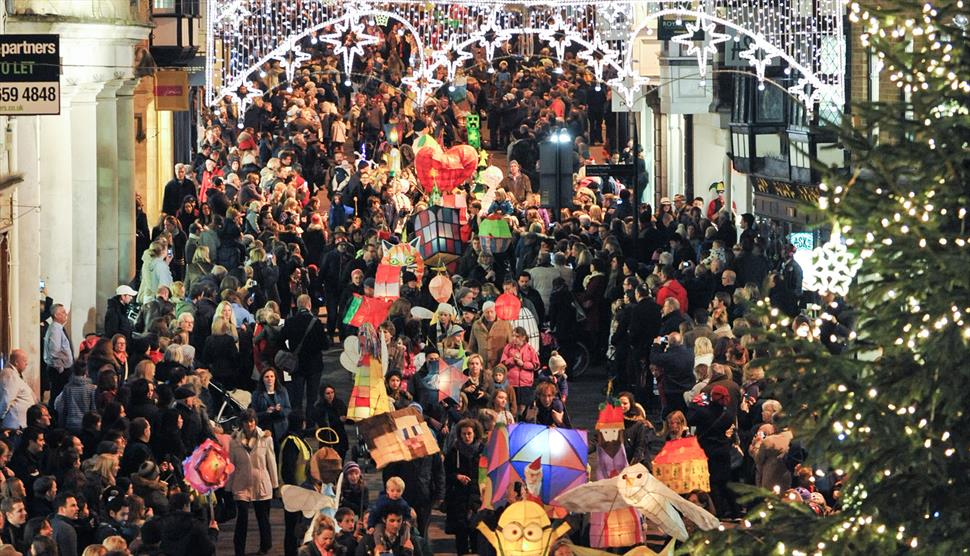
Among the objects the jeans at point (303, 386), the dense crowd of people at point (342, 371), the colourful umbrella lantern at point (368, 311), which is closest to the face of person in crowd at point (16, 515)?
the dense crowd of people at point (342, 371)

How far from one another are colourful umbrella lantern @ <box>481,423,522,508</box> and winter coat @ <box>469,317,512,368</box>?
565 cm

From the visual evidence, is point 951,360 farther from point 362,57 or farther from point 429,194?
point 362,57

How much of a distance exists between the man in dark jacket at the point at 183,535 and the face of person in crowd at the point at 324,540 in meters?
0.92

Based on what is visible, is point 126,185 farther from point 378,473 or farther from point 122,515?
point 122,515

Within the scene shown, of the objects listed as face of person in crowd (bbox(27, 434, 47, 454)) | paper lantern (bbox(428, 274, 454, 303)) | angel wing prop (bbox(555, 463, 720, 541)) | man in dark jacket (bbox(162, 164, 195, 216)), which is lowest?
angel wing prop (bbox(555, 463, 720, 541))

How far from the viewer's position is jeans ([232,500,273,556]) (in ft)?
66.2

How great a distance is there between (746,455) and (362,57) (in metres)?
41.9

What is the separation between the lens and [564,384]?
76.0ft

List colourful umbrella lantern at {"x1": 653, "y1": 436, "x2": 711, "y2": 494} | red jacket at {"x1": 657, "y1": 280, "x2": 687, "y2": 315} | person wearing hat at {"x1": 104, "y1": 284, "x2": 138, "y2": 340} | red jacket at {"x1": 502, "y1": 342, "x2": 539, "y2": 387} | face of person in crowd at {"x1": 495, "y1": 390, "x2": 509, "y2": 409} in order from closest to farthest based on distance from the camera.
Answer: colourful umbrella lantern at {"x1": 653, "y1": 436, "x2": 711, "y2": 494} < face of person in crowd at {"x1": 495, "y1": 390, "x2": 509, "y2": 409} < red jacket at {"x1": 502, "y1": 342, "x2": 539, "y2": 387} < person wearing hat at {"x1": 104, "y1": 284, "x2": 138, "y2": 340} < red jacket at {"x1": 657, "y1": 280, "x2": 687, "y2": 315}

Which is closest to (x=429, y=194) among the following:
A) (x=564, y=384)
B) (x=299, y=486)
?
(x=564, y=384)

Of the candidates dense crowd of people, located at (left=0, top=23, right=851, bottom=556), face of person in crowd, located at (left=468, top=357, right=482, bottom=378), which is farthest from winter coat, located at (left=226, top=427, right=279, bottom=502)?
face of person in crowd, located at (left=468, top=357, right=482, bottom=378)

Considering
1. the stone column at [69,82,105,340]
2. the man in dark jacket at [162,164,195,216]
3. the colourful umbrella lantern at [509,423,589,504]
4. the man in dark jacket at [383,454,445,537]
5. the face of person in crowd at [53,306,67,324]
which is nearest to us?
the colourful umbrella lantern at [509,423,589,504]

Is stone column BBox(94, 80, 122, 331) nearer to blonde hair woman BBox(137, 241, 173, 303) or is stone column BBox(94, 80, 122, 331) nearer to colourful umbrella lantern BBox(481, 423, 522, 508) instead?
blonde hair woman BBox(137, 241, 173, 303)

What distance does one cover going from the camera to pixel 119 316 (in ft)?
89.2
